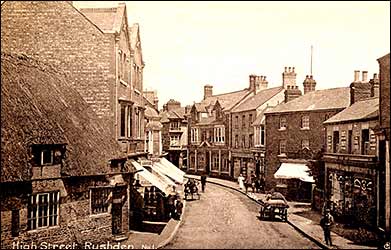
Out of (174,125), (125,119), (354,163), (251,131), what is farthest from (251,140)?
(125,119)

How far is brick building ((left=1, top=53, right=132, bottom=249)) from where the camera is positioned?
1755 cm

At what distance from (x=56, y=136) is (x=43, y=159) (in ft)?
3.02

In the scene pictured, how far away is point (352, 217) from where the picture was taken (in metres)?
27.7

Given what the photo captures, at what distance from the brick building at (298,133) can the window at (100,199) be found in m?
19.8

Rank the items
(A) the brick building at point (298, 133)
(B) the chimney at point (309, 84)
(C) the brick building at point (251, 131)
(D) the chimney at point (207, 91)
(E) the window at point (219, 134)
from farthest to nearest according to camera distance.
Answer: (D) the chimney at point (207, 91) < (E) the window at point (219, 134) < (C) the brick building at point (251, 131) < (B) the chimney at point (309, 84) < (A) the brick building at point (298, 133)

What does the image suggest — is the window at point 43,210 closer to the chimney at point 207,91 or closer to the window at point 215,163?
the window at point 215,163

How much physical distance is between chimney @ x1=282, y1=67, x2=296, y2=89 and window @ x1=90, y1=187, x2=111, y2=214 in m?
34.7

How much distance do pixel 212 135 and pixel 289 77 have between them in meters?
14.5

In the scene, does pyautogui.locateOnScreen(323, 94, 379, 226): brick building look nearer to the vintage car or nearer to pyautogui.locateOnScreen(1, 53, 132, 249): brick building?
the vintage car

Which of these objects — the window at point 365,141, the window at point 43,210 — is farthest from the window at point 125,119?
the window at point 365,141

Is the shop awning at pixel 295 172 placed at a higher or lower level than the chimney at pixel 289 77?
lower

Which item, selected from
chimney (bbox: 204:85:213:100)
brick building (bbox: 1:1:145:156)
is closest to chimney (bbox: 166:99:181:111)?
chimney (bbox: 204:85:213:100)

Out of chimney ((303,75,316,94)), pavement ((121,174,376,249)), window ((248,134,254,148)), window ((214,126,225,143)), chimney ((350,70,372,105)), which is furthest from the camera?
window ((214,126,225,143))

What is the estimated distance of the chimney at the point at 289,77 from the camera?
2105 inches
